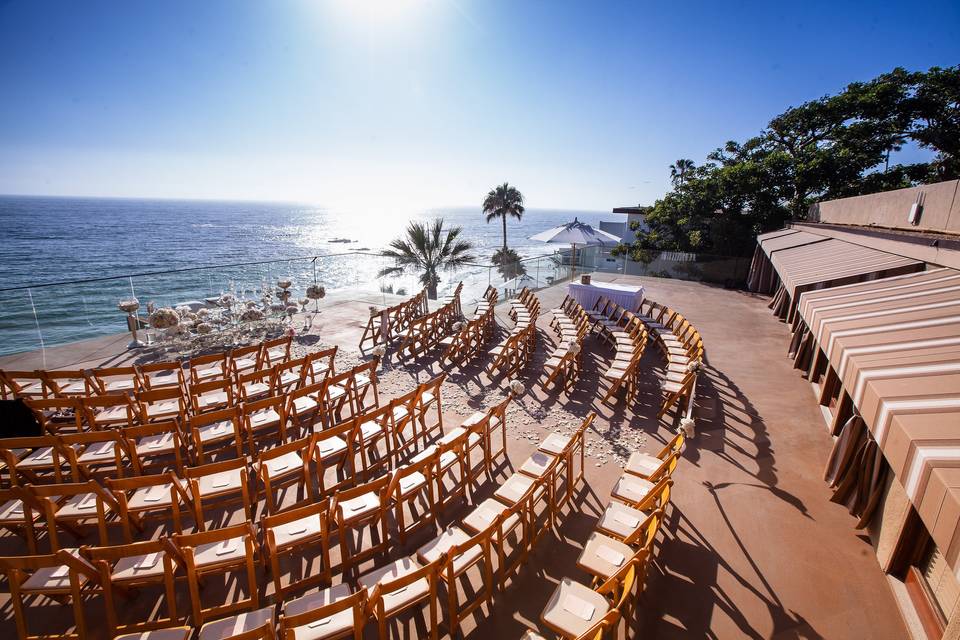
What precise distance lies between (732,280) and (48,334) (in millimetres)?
24642

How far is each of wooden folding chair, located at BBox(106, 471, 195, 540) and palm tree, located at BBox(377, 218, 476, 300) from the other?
13.7 m

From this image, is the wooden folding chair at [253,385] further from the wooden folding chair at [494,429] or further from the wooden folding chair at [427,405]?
the wooden folding chair at [494,429]

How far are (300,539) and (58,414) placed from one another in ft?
19.0

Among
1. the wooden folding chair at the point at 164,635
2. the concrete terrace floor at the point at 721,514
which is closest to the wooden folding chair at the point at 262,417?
the concrete terrace floor at the point at 721,514

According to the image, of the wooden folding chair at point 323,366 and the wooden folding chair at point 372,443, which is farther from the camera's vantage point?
the wooden folding chair at point 323,366

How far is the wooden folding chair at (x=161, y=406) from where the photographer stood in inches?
204

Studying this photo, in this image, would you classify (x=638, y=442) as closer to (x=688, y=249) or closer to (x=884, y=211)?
(x=884, y=211)

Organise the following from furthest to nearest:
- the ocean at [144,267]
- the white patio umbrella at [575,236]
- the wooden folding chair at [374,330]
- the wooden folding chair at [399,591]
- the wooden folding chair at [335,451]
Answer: the white patio umbrella at [575,236] < the ocean at [144,267] < the wooden folding chair at [374,330] < the wooden folding chair at [335,451] < the wooden folding chair at [399,591]

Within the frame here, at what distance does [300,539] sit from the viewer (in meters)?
3.39

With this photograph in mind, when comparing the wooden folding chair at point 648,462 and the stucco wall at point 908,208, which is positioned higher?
the stucco wall at point 908,208

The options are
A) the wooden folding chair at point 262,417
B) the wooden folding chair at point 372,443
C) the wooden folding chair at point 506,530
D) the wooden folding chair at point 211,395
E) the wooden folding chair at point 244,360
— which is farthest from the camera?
the wooden folding chair at point 244,360

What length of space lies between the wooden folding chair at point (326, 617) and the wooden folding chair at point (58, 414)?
167 inches

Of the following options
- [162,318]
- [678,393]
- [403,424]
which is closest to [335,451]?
[403,424]

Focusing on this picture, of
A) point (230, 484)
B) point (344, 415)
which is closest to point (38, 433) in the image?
point (230, 484)
